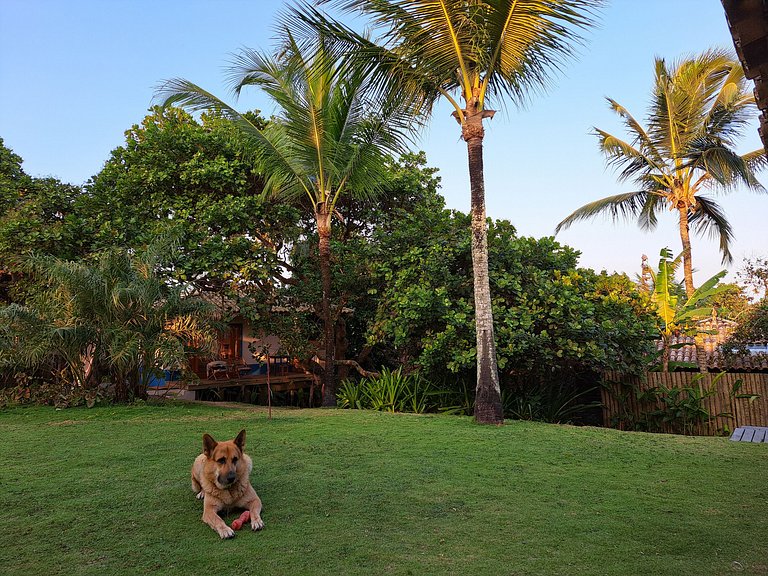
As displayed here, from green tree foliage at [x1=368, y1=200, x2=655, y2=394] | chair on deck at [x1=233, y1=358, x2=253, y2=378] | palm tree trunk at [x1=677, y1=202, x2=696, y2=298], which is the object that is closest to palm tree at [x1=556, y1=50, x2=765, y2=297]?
palm tree trunk at [x1=677, y1=202, x2=696, y2=298]

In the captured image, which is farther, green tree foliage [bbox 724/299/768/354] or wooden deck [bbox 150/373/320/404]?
wooden deck [bbox 150/373/320/404]

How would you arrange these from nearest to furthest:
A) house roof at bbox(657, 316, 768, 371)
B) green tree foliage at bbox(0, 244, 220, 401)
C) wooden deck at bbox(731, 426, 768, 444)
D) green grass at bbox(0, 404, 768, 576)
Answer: green grass at bbox(0, 404, 768, 576) → wooden deck at bbox(731, 426, 768, 444) → green tree foliage at bbox(0, 244, 220, 401) → house roof at bbox(657, 316, 768, 371)

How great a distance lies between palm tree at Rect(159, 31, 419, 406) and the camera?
40.0 feet

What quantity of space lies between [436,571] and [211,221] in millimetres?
11652

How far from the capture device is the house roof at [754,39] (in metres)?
2.39

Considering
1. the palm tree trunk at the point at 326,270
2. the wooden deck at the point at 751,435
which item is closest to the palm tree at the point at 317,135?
the palm tree trunk at the point at 326,270

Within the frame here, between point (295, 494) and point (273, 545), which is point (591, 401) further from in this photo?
point (273, 545)

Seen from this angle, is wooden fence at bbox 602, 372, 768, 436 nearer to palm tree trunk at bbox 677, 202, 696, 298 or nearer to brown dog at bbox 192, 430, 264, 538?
palm tree trunk at bbox 677, 202, 696, 298

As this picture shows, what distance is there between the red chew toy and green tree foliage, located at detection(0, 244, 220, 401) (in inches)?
279

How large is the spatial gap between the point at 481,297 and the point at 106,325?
7186 mm

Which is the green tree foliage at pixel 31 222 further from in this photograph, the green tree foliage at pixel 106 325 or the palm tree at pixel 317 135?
the palm tree at pixel 317 135

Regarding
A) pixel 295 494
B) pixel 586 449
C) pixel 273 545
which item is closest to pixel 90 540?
pixel 273 545

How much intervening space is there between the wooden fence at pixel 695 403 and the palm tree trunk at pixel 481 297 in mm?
4364

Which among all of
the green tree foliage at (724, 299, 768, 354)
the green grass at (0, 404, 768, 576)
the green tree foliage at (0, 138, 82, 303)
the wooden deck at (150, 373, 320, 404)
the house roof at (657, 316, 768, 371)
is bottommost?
the green grass at (0, 404, 768, 576)
